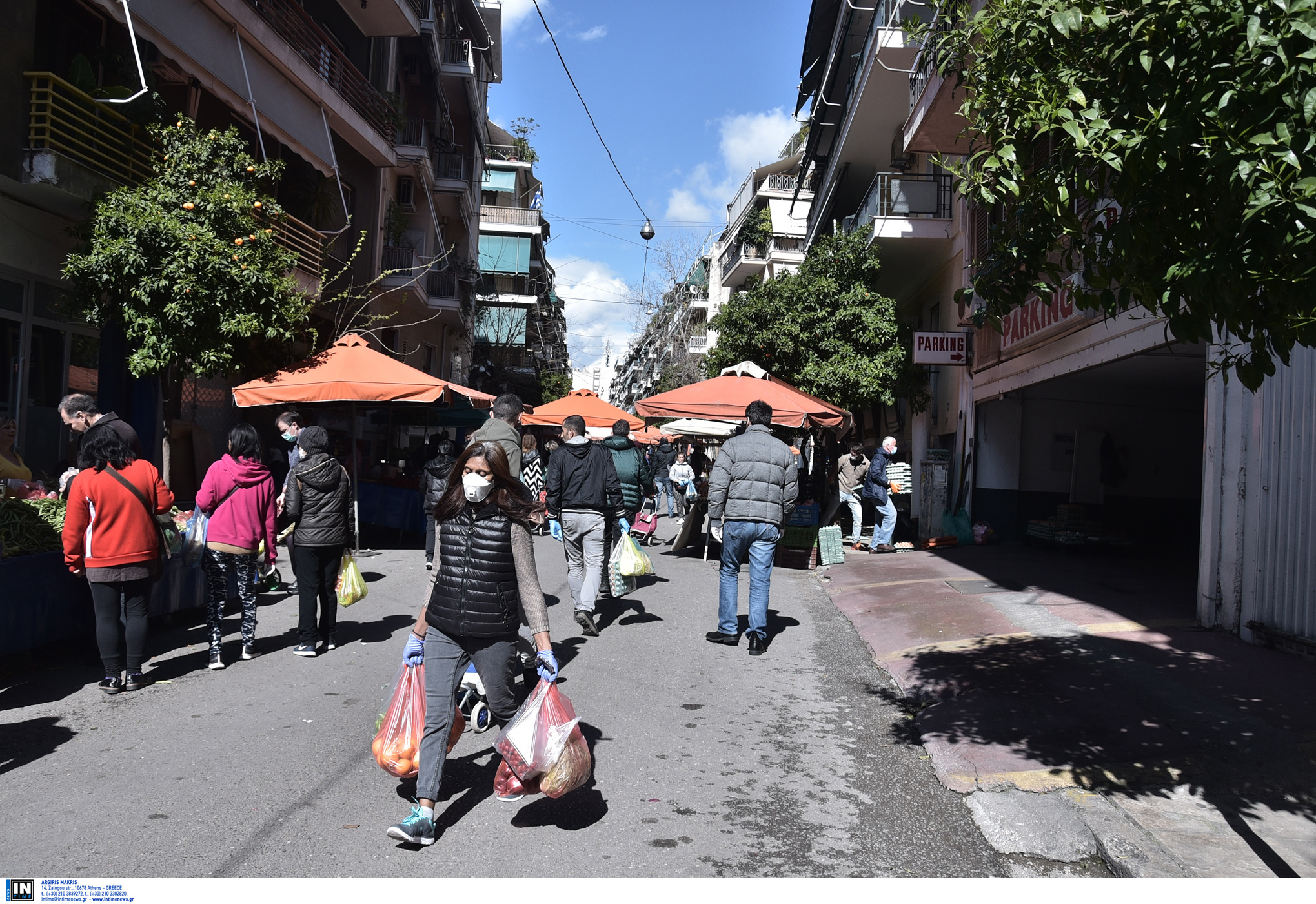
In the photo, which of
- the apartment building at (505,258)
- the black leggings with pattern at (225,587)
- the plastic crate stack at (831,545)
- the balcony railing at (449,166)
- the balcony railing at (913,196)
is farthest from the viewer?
the apartment building at (505,258)

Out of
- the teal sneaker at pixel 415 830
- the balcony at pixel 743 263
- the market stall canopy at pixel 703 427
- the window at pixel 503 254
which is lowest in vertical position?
the teal sneaker at pixel 415 830

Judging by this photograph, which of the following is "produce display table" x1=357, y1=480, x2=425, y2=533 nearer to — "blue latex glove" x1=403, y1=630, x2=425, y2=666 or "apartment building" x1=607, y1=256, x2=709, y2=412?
"blue latex glove" x1=403, y1=630, x2=425, y2=666

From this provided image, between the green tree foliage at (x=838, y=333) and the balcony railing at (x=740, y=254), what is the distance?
103 ft

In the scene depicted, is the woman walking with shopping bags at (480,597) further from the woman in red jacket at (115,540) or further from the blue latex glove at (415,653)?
the woman in red jacket at (115,540)

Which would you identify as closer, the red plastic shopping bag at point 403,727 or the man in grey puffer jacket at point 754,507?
the red plastic shopping bag at point 403,727

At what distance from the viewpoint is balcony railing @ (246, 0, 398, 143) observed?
1570cm

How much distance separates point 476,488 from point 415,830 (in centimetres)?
140

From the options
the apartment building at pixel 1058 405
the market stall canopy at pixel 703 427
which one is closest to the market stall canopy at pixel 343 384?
the market stall canopy at pixel 703 427

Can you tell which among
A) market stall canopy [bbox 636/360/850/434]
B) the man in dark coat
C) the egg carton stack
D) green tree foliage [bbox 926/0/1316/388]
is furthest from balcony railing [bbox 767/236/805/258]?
green tree foliage [bbox 926/0/1316/388]

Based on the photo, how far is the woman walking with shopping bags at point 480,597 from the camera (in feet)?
13.1

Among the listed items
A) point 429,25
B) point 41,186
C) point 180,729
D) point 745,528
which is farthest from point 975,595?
point 429,25

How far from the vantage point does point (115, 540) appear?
19.3 feet

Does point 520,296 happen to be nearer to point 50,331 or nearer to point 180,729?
point 50,331

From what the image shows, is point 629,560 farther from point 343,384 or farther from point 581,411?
point 581,411
